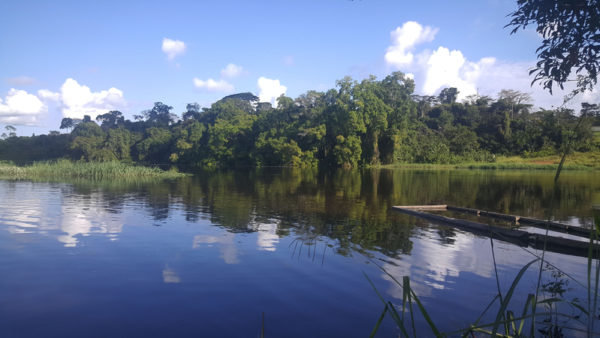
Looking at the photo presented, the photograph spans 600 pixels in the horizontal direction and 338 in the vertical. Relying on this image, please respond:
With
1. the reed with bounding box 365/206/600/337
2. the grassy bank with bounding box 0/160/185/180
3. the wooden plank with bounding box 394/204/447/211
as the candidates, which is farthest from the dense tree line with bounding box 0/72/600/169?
the reed with bounding box 365/206/600/337

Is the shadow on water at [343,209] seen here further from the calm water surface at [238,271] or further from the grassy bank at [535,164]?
the grassy bank at [535,164]

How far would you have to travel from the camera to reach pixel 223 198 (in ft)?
65.3

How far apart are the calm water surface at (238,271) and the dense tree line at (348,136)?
156ft

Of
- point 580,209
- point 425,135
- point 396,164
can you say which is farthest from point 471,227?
point 425,135

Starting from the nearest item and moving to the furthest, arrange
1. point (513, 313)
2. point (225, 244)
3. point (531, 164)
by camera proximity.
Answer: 1. point (513, 313)
2. point (225, 244)
3. point (531, 164)

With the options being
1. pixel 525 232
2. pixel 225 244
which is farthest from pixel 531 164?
pixel 225 244

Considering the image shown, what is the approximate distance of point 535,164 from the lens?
171 ft

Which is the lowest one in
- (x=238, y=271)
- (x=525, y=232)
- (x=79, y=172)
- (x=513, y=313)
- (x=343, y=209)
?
(x=238, y=271)

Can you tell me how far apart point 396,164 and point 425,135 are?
419 inches

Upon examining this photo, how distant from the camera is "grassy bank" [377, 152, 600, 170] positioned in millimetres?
48438

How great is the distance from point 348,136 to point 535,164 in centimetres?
2633

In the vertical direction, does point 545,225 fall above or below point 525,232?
below

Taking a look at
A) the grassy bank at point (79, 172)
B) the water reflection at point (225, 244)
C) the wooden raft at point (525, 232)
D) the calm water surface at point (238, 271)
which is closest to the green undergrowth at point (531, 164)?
the grassy bank at point (79, 172)

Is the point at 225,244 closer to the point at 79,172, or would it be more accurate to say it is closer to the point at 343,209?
the point at 343,209
